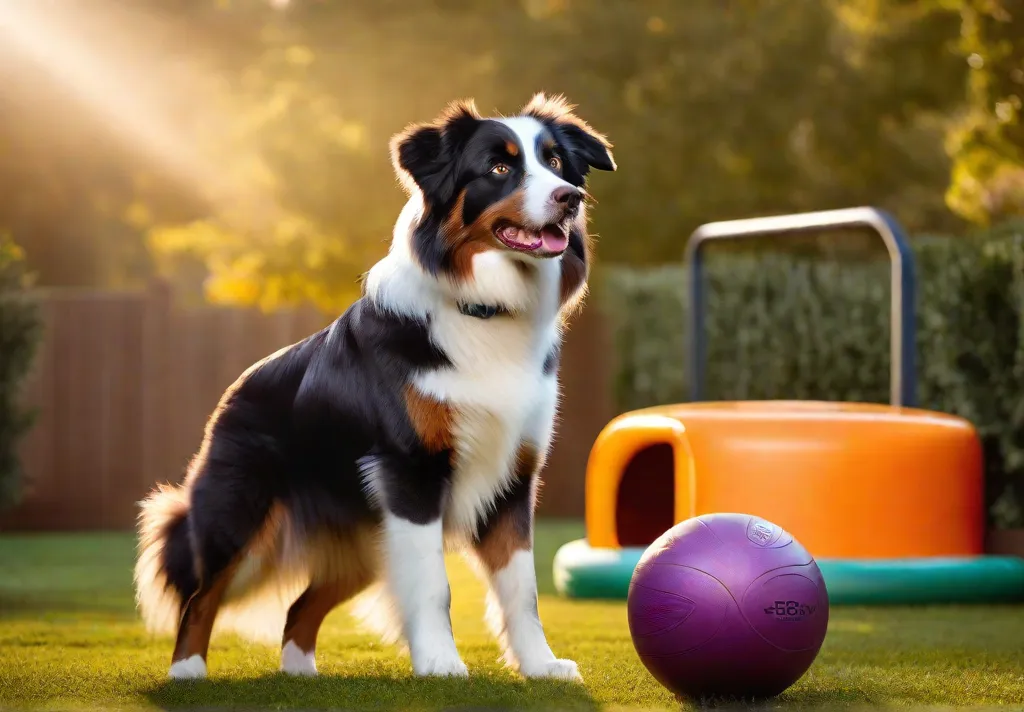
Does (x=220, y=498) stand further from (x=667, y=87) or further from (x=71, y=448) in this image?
(x=667, y=87)

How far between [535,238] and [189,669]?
187cm

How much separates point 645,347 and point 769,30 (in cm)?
710

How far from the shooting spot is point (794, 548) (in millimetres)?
4254

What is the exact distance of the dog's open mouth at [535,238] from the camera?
14.7ft

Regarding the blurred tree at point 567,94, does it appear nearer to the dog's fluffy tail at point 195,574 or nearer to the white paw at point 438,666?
the dog's fluffy tail at point 195,574

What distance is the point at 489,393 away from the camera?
4445 millimetres

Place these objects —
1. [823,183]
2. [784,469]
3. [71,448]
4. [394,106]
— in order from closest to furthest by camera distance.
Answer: [784,469] < [71,448] < [394,106] < [823,183]

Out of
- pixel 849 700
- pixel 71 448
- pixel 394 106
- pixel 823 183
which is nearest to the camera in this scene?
pixel 849 700

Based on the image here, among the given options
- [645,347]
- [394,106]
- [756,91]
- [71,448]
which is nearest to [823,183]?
[756,91]

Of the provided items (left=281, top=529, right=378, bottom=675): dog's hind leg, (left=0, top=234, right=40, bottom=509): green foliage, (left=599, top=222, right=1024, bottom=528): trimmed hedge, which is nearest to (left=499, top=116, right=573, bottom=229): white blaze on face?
(left=281, top=529, right=378, bottom=675): dog's hind leg

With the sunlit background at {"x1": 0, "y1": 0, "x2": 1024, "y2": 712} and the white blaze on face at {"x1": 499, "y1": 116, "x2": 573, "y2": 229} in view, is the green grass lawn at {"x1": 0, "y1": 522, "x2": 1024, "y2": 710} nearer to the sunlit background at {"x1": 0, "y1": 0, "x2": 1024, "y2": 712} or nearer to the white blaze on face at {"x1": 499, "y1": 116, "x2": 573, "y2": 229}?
the sunlit background at {"x1": 0, "y1": 0, "x2": 1024, "y2": 712}

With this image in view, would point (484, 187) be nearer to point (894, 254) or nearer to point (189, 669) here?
point (189, 669)

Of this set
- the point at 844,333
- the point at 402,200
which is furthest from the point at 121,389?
the point at 402,200

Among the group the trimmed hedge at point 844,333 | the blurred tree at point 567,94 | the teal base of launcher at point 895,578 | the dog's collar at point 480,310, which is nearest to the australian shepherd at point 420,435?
the dog's collar at point 480,310
